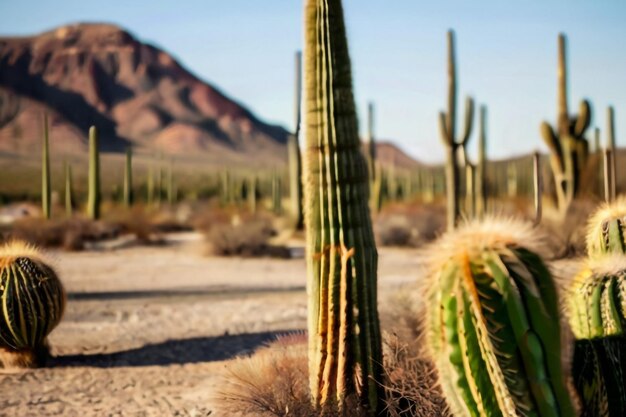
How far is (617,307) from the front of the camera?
490 cm

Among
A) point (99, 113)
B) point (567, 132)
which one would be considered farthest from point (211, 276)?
point (99, 113)

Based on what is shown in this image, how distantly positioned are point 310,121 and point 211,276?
13.1 m

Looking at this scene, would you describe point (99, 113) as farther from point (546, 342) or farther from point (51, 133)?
point (546, 342)

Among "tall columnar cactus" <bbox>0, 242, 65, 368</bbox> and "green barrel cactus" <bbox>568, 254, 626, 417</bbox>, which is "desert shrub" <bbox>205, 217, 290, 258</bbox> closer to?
"tall columnar cactus" <bbox>0, 242, 65, 368</bbox>

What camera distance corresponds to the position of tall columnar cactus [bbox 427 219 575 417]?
3.44 m

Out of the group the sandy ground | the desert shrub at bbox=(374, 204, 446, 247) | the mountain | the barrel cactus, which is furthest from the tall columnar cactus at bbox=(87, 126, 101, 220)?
the mountain

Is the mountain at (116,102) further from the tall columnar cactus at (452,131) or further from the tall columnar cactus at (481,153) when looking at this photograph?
the tall columnar cactus at (452,131)

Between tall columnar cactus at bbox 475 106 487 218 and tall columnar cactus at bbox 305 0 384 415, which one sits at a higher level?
tall columnar cactus at bbox 475 106 487 218

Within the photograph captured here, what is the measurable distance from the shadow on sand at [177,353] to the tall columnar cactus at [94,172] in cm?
1374

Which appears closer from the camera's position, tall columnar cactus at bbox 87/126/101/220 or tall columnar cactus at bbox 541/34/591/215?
tall columnar cactus at bbox 541/34/591/215

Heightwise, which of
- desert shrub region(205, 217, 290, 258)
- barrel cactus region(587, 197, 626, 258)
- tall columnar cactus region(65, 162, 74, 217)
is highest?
tall columnar cactus region(65, 162, 74, 217)

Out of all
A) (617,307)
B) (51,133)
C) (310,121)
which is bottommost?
(617,307)

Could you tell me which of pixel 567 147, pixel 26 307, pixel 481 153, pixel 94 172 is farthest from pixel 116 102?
pixel 26 307

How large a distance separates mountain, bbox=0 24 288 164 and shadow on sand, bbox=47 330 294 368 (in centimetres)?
9105
